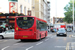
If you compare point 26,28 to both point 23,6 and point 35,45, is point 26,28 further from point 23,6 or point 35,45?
point 23,6

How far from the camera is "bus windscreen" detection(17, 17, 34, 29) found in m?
18.2

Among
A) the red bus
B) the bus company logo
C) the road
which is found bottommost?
A: the road

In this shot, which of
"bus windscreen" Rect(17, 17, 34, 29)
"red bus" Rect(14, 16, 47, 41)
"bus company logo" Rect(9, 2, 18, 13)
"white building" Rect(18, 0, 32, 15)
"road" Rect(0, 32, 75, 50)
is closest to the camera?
"road" Rect(0, 32, 75, 50)

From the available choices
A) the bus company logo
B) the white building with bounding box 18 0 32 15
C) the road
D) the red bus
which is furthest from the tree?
the red bus

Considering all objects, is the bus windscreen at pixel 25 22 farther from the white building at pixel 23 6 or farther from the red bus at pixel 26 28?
the white building at pixel 23 6

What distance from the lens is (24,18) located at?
60.5 ft

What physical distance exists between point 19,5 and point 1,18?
15.9ft

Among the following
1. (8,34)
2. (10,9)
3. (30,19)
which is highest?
(10,9)

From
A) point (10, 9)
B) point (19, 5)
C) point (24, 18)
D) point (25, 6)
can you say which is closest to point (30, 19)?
point (24, 18)

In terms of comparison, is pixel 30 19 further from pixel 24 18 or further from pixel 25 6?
pixel 25 6

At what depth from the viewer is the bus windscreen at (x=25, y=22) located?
18219 mm

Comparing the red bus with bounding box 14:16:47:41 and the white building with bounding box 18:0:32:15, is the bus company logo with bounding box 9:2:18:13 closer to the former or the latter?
the white building with bounding box 18:0:32:15

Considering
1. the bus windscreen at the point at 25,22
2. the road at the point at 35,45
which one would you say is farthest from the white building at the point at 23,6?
the road at the point at 35,45

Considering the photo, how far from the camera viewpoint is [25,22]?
18391 millimetres
